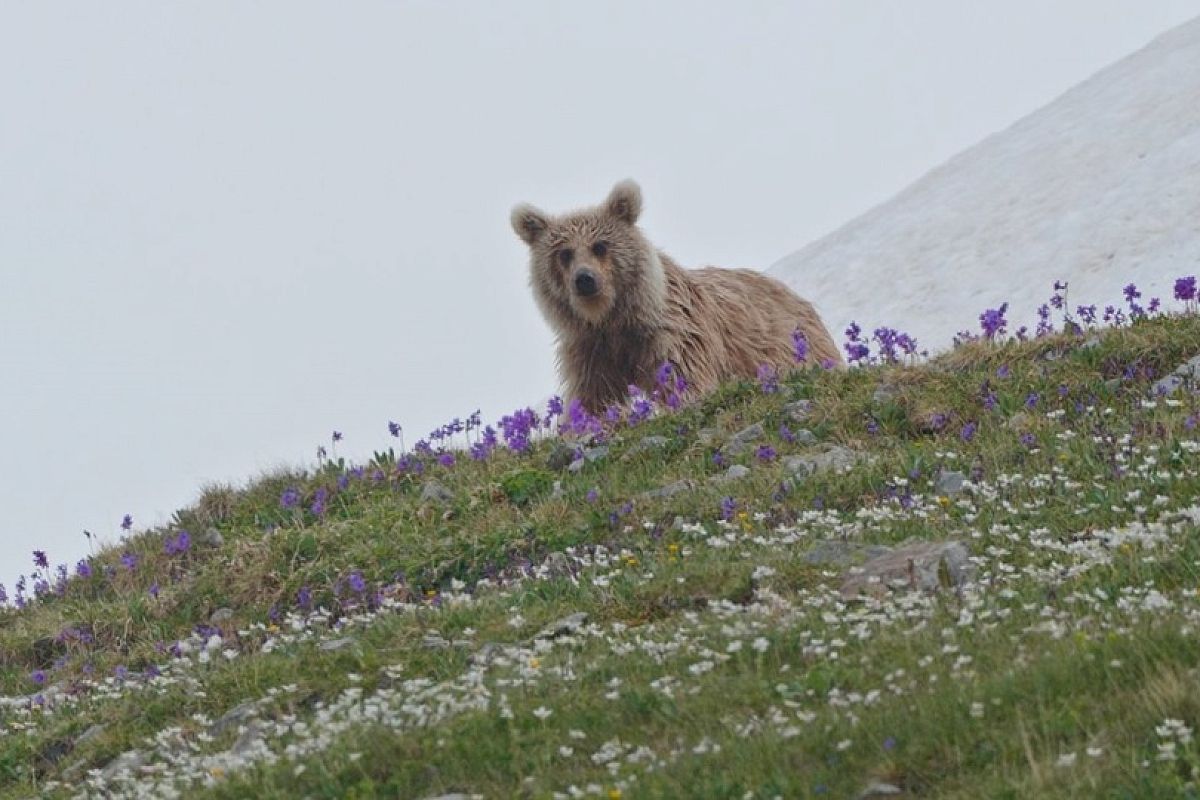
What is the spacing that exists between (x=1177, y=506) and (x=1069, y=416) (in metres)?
2.76

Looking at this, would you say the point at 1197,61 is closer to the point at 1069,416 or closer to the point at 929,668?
the point at 1069,416

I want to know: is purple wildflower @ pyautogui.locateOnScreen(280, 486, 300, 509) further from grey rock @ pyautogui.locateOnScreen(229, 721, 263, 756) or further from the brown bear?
grey rock @ pyautogui.locateOnScreen(229, 721, 263, 756)

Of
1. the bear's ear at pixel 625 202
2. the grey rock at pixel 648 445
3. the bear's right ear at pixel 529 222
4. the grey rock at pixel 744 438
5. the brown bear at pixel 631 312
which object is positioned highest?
the bear's right ear at pixel 529 222

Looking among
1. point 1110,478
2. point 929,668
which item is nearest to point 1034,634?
point 929,668

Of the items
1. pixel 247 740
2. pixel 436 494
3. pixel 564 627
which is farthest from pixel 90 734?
pixel 436 494

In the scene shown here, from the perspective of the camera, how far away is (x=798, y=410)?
14.3 meters

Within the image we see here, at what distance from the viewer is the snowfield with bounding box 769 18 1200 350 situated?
3609cm

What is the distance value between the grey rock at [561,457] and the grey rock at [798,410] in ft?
5.56

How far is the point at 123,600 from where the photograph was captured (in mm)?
13875

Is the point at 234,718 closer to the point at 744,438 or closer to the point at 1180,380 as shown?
the point at 744,438

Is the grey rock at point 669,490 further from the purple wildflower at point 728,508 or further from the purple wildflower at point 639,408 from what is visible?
the purple wildflower at point 639,408

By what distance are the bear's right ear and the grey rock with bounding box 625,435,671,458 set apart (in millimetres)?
6555

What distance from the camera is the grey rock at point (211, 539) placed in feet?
49.2

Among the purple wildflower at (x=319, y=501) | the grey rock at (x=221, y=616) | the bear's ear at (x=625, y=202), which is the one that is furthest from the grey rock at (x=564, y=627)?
the bear's ear at (x=625, y=202)
